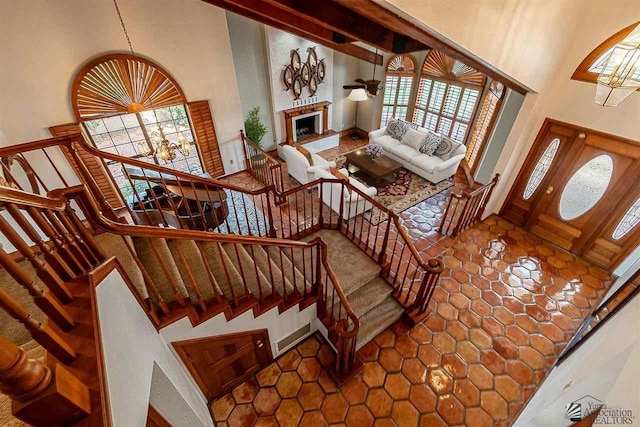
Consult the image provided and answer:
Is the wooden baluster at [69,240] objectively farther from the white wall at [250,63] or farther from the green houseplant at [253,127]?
the white wall at [250,63]

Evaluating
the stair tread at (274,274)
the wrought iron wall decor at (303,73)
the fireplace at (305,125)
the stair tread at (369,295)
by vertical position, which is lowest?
the stair tread at (369,295)

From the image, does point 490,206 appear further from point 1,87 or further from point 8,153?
point 1,87

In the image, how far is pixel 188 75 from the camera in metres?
5.12

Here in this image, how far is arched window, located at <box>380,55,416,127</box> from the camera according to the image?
24.1 feet

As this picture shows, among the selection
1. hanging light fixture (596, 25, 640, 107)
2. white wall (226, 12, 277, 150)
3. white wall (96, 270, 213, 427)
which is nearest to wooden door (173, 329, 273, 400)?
white wall (96, 270, 213, 427)

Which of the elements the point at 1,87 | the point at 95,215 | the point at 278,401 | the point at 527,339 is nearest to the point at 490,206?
the point at 527,339

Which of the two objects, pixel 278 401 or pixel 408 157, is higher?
pixel 408 157

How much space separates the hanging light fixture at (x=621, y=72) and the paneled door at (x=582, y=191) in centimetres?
170

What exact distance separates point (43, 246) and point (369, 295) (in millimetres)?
2896

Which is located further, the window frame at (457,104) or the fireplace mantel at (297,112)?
the fireplace mantel at (297,112)

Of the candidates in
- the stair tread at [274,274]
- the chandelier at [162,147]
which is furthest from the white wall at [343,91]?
the stair tread at [274,274]

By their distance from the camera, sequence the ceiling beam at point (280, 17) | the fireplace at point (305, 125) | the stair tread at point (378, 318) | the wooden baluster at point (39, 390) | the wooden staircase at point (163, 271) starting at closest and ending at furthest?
1. the wooden baluster at point (39, 390)
2. the wooden staircase at point (163, 271)
3. the stair tread at point (378, 318)
4. the ceiling beam at point (280, 17)
5. the fireplace at point (305, 125)

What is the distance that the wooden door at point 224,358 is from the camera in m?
2.29

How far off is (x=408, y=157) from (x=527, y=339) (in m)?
4.41
